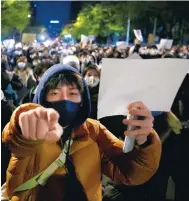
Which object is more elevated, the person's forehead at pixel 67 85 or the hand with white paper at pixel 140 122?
the person's forehead at pixel 67 85

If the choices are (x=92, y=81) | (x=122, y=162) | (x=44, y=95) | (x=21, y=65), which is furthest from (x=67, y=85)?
(x=21, y=65)

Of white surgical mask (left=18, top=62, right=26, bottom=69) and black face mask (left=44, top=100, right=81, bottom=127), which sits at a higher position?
black face mask (left=44, top=100, right=81, bottom=127)

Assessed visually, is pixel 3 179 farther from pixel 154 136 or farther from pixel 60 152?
pixel 154 136

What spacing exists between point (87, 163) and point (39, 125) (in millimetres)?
376

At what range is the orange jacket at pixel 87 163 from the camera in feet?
4.14

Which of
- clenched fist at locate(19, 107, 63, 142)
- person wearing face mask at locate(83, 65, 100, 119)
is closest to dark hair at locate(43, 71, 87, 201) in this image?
clenched fist at locate(19, 107, 63, 142)

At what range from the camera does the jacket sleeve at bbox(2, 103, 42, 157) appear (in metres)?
1.08

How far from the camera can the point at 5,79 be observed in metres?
3.34

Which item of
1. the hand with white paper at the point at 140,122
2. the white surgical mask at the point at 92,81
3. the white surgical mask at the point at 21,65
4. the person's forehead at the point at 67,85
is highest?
the person's forehead at the point at 67,85

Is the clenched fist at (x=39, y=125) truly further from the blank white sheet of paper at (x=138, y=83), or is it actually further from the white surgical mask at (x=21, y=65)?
the white surgical mask at (x=21, y=65)

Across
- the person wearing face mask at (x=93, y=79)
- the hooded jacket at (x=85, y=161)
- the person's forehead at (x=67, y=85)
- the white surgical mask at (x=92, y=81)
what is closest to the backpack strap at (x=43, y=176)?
the hooded jacket at (x=85, y=161)

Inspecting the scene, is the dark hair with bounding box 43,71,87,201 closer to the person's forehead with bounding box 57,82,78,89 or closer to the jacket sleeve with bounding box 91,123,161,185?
the person's forehead with bounding box 57,82,78,89

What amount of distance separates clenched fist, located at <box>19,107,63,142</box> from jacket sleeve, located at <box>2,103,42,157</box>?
4cm

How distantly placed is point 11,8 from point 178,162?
8844mm
